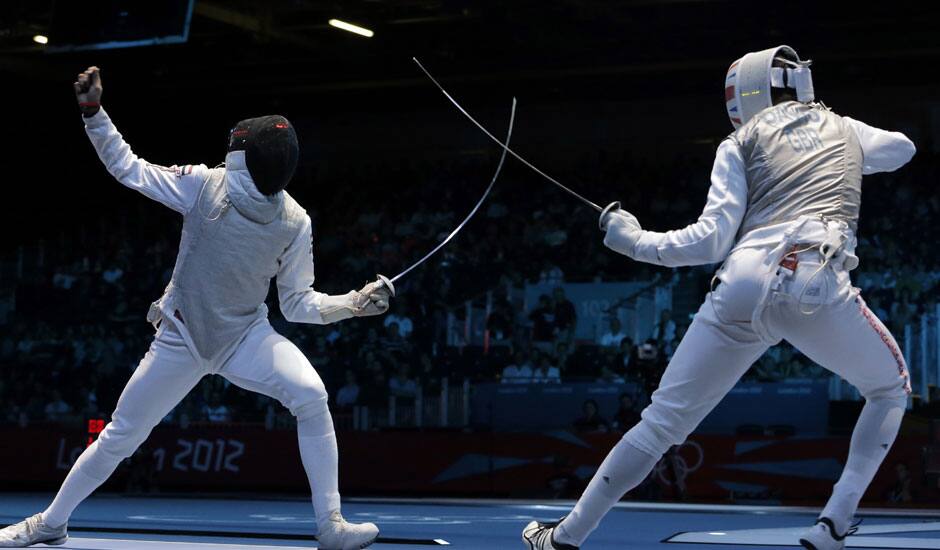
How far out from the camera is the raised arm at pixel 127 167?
3936 millimetres

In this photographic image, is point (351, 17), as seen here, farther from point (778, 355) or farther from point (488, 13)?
point (778, 355)

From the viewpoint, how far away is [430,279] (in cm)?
1252

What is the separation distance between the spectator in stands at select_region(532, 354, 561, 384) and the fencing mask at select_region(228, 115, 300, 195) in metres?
5.81

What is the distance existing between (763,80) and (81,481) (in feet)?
8.36

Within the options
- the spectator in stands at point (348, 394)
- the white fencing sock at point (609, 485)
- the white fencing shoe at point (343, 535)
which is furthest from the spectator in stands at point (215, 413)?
the white fencing sock at point (609, 485)

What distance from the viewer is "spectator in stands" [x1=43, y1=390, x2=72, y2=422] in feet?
34.6

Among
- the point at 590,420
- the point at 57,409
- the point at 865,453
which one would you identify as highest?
the point at 865,453

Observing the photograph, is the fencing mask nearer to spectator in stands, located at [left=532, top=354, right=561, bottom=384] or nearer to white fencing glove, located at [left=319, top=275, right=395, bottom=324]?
white fencing glove, located at [left=319, top=275, right=395, bottom=324]

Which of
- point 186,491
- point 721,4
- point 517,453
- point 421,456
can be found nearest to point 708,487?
point 517,453

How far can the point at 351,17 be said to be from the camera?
12891 millimetres

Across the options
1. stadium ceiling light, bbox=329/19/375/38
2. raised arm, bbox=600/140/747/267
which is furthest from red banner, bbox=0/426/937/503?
raised arm, bbox=600/140/747/267

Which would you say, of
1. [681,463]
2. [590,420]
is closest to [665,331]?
[590,420]

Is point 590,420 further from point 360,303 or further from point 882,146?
point 882,146

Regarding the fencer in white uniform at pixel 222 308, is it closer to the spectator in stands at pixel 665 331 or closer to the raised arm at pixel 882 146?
the raised arm at pixel 882 146
